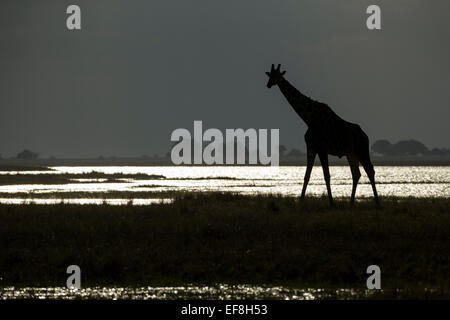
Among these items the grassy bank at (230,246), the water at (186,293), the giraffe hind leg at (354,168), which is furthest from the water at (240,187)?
the water at (186,293)

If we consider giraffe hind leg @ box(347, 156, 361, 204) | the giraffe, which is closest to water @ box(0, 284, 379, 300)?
the giraffe

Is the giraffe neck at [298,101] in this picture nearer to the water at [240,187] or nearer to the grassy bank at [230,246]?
the grassy bank at [230,246]

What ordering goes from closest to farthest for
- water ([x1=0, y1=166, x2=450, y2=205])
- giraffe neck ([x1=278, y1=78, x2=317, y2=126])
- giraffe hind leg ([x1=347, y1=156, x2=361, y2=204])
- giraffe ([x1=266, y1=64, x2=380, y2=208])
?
giraffe ([x1=266, y1=64, x2=380, y2=208]) → giraffe neck ([x1=278, y1=78, x2=317, y2=126]) → giraffe hind leg ([x1=347, y1=156, x2=361, y2=204]) → water ([x1=0, y1=166, x2=450, y2=205])

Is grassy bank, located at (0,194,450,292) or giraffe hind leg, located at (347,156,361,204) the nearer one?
grassy bank, located at (0,194,450,292)

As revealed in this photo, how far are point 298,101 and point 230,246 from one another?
1011 centimetres

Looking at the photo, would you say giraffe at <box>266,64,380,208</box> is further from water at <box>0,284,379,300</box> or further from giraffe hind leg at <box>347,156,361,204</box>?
water at <box>0,284,379,300</box>

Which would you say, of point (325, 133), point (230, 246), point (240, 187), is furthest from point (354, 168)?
point (240, 187)

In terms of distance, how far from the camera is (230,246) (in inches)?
716

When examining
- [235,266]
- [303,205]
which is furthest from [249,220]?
[235,266]

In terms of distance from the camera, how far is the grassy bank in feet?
50.4

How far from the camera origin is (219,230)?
65.9 feet

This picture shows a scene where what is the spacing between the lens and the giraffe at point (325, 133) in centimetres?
2642

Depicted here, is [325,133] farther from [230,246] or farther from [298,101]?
[230,246]
